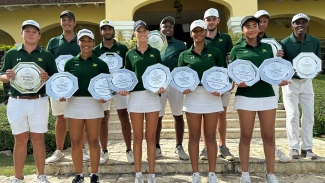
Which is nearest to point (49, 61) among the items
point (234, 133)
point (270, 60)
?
point (270, 60)

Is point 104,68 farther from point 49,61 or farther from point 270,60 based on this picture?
point 270,60

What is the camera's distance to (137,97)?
4.04 metres

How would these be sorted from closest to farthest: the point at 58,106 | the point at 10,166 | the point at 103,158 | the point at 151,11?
the point at 58,106 → the point at 103,158 → the point at 10,166 → the point at 151,11

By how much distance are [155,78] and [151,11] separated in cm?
1016

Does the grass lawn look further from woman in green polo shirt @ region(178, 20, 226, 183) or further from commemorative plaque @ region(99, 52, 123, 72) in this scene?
woman in green polo shirt @ region(178, 20, 226, 183)

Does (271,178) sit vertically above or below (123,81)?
below

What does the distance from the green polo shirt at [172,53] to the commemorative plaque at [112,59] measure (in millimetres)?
677

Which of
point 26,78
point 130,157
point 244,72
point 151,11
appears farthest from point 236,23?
point 26,78

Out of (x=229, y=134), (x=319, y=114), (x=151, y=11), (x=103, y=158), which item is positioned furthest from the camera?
(x=151, y=11)

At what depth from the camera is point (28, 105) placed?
156 inches

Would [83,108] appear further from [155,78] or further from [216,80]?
[216,80]

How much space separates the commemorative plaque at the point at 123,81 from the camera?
3973 mm

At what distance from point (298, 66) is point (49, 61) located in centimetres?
339


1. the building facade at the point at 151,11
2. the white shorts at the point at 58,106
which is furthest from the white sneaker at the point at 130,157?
the building facade at the point at 151,11
